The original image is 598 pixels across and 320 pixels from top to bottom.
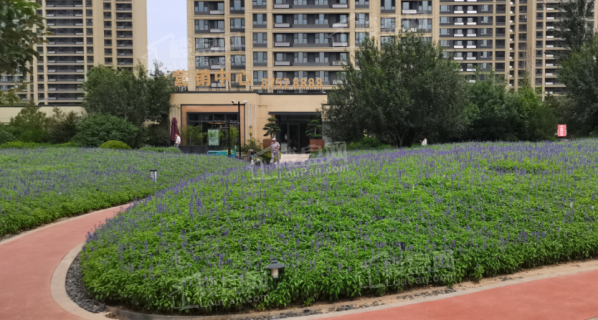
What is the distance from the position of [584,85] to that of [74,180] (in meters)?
35.5

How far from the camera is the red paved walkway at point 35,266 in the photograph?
629 centimetres

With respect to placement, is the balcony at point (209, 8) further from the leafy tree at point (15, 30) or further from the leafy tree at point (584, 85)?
the leafy tree at point (15, 30)

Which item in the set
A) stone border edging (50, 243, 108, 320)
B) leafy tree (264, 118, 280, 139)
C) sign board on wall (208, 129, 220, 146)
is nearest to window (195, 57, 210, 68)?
leafy tree (264, 118, 280, 139)

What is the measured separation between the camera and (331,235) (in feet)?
24.4

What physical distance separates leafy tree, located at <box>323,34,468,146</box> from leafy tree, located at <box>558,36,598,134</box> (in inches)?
707

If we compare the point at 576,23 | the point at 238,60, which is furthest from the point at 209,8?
the point at 576,23

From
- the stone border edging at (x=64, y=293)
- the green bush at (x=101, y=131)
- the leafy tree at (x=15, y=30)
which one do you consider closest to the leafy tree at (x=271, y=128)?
the green bush at (x=101, y=131)

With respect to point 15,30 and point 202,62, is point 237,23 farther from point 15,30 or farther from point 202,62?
point 15,30

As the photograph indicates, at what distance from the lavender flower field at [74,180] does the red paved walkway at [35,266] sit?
1.94 ft

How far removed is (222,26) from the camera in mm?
60875

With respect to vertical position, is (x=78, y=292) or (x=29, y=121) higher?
(x=29, y=121)

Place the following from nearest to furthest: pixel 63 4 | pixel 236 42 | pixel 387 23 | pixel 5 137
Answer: pixel 5 137
pixel 387 23
pixel 236 42
pixel 63 4

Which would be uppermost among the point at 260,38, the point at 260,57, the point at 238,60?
the point at 260,38

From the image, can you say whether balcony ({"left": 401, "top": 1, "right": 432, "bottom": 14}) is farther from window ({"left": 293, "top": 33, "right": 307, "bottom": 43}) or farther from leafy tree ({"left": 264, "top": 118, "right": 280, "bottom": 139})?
leafy tree ({"left": 264, "top": 118, "right": 280, "bottom": 139})
